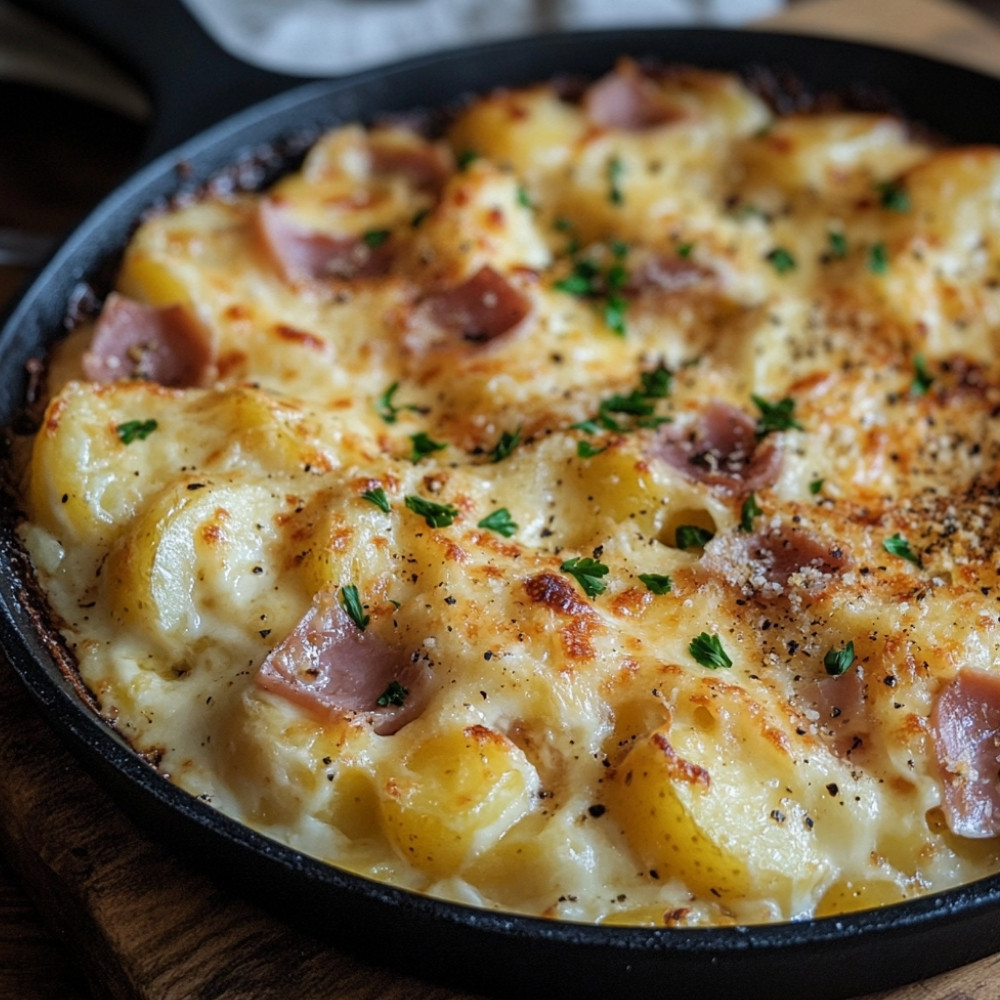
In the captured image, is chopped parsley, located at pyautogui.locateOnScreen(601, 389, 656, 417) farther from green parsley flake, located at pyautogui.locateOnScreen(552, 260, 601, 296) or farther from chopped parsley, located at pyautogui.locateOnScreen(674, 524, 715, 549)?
green parsley flake, located at pyautogui.locateOnScreen(552, 260, 601, 296)

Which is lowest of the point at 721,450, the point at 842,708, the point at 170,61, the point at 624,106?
the point at 842,708

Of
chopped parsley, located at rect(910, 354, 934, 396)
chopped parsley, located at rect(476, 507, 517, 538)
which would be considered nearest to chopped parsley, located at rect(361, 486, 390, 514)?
chopped parsley, located at rect(476, 507, 517, 538)

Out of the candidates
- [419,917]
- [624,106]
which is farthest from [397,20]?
[419,917]

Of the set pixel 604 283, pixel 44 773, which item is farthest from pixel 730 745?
pixel 604 283

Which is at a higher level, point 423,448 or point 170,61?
point 170,61

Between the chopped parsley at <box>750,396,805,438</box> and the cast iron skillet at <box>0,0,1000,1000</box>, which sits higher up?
the chopped parsley at <box>750,396,805,438</box>

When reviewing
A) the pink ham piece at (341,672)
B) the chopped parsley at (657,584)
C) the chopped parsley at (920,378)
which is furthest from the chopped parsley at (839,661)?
the chopped parsley at (920,378)

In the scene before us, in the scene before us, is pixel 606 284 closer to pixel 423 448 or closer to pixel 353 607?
pixel 423 448
